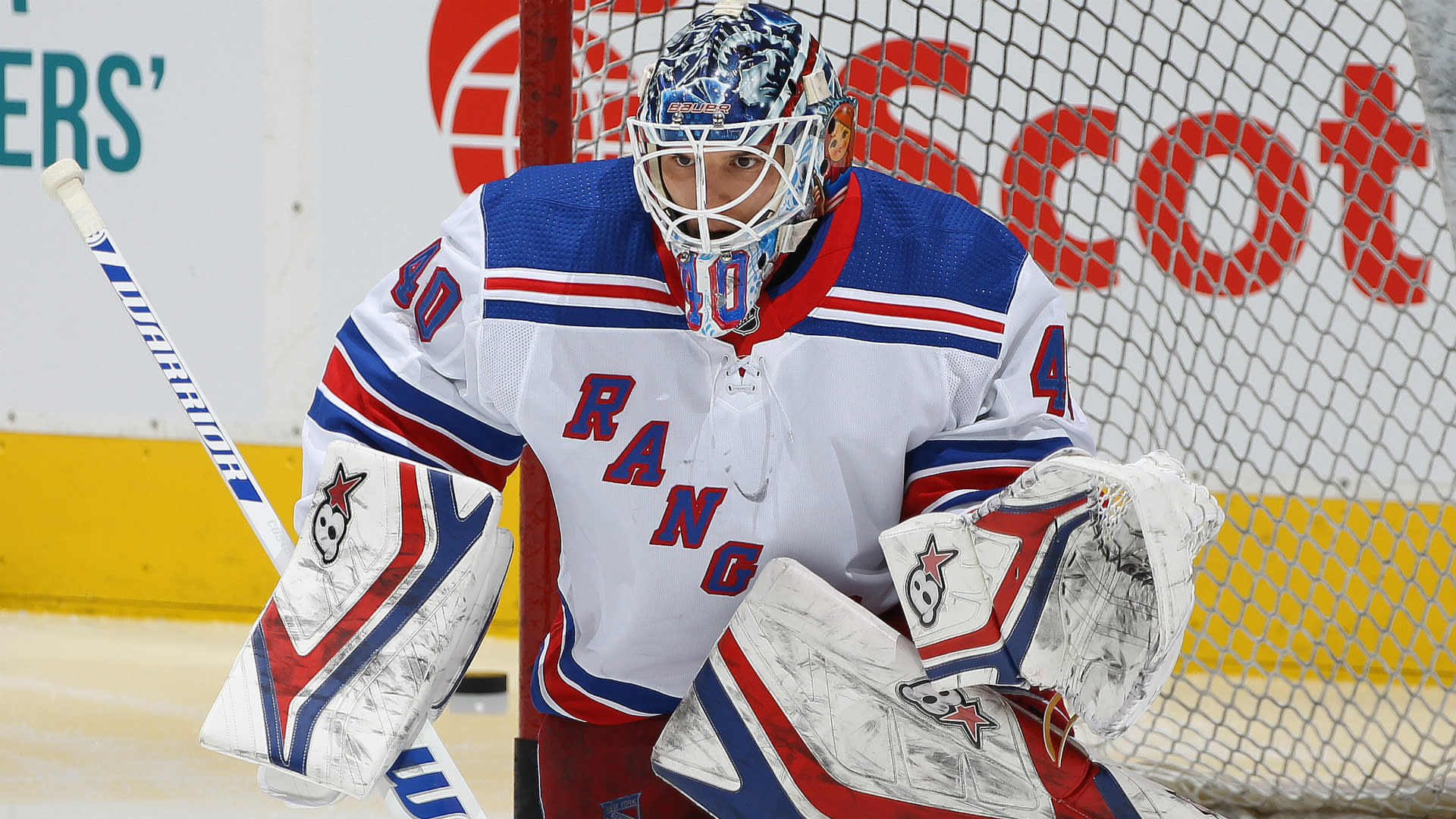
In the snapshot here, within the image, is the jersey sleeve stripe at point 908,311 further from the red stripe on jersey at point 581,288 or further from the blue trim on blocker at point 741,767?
the blue trim on blocker at point 741,767

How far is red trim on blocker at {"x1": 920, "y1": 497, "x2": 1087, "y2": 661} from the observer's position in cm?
123

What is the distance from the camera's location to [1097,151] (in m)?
2.49

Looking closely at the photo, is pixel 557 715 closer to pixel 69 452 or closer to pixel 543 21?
A: pixel 543 21

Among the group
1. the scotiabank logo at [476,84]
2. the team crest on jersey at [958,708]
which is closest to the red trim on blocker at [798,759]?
the team crest on jersey at [958,708]

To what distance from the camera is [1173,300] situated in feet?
9.43

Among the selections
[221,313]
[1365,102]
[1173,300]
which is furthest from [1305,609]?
[221,313]

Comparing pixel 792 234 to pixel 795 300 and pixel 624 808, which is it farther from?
pixel 624 808

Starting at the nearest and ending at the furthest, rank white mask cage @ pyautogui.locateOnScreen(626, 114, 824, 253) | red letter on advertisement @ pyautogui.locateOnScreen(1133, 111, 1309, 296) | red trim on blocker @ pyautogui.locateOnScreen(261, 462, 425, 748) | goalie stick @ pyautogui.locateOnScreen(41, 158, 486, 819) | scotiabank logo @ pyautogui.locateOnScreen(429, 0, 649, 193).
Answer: white mask cage @ pyautogui.locateOnScreen(626, 114, 824, 253), red trim on blocker @ pyautogui.locateOnScreen(261, 462, 425, 748), goalie stick @ pyautogui.locateOnScreen(41, 158, 486, 819), red letter on advertisement @ pyautogui.locateOnScreen(1133, 111, 1309, 296), scotiabank logo @ pyautogui.locateOnScreen(429, 0, 649, 193)

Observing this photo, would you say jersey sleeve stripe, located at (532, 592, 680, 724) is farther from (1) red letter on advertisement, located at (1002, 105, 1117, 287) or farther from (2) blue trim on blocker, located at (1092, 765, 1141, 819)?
(1) red letter on advertisement, located at (1002, 105, 1117, 287)

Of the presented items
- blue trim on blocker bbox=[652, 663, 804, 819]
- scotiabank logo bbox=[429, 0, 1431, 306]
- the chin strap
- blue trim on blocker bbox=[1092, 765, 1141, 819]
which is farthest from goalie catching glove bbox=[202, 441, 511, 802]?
scotiabank logo bbox=[429, 0, 1431, 306]

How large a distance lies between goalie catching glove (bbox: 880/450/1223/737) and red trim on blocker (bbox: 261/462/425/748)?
0.45 metres

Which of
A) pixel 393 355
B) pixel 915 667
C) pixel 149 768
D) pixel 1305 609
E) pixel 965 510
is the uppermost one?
pixel 393 355

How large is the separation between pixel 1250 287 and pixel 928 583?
69.3 inches

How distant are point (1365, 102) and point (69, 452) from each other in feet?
9.78
